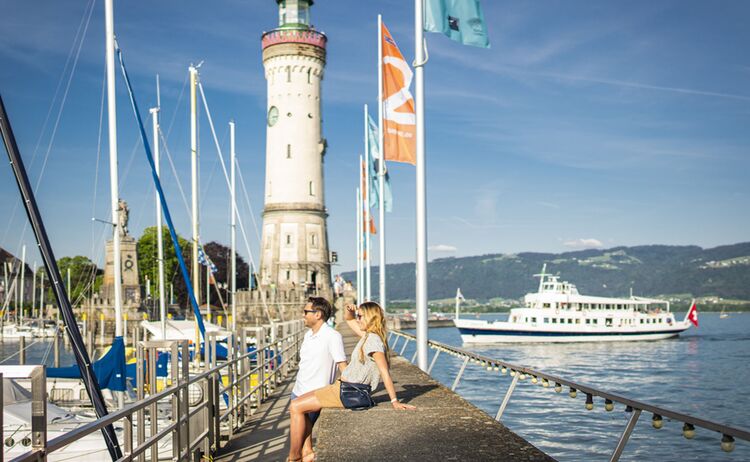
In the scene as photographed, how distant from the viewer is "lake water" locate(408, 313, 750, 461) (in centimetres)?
2108

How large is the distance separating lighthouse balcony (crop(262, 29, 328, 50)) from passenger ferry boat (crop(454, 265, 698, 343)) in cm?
3045

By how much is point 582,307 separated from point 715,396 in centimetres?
4349

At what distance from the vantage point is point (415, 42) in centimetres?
1540

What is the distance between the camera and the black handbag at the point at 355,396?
7.77m

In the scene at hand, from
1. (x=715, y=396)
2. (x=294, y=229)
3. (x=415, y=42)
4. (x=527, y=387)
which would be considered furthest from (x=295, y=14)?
(x=415, y=42)

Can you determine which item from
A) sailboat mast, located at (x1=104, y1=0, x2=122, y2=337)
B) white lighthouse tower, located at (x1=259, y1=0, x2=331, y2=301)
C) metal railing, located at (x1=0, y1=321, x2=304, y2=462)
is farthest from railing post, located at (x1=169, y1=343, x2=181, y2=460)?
white lighthouse tower, located at (x1=259, y1=0, x2=331, y2=301)

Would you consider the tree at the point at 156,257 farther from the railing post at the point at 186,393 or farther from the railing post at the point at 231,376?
the railing post at the point at 186,393

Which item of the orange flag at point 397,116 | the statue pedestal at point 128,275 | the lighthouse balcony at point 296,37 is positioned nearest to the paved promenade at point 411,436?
the orange flag at point 397,116

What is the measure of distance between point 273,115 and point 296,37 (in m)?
6.36

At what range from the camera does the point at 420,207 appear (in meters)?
14.6

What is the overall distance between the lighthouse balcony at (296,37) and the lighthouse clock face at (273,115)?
5.18 m

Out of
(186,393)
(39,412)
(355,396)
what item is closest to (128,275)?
(186,393)

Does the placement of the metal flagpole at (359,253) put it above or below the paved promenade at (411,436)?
above

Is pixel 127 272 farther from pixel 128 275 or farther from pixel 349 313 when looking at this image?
pixel 349 313
